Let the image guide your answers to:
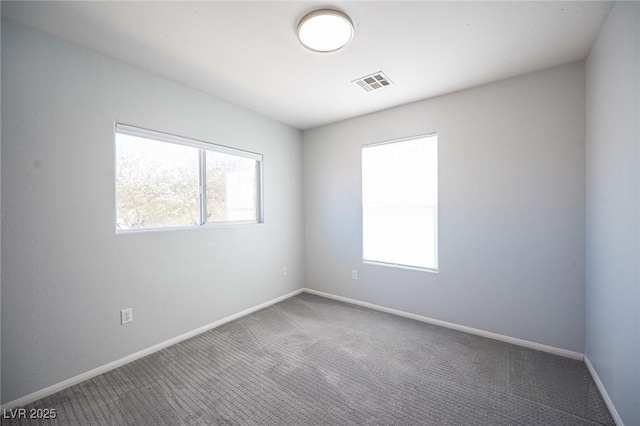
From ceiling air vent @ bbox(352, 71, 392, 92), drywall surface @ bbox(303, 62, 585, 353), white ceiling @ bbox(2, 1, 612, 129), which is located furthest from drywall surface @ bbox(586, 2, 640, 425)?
ceiling air vent @ bbox(352, 71, 392, 92)

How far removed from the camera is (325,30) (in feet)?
6.07

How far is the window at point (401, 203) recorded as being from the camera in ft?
10.2

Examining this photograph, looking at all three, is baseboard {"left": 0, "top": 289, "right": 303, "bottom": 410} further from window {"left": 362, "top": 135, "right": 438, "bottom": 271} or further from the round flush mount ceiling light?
the round flush mount ceiling light

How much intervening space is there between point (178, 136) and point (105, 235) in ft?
3.77

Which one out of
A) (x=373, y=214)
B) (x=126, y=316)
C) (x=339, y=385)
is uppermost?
(x=373, y=214)

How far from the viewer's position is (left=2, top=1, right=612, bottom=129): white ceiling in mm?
1686

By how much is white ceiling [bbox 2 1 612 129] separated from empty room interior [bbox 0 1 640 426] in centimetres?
2

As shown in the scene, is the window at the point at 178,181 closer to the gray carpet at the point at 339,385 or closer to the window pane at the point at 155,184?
the window pane at the point at 155,184

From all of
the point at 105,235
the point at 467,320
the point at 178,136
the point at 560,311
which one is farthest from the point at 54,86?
the point at 560,311

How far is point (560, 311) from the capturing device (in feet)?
7.66

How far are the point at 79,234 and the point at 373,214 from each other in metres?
3.05

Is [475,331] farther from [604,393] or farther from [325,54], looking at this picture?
[325,54]

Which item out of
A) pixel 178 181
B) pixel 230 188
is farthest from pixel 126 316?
pixel 230 188

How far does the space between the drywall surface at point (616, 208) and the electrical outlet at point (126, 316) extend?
3486mm
